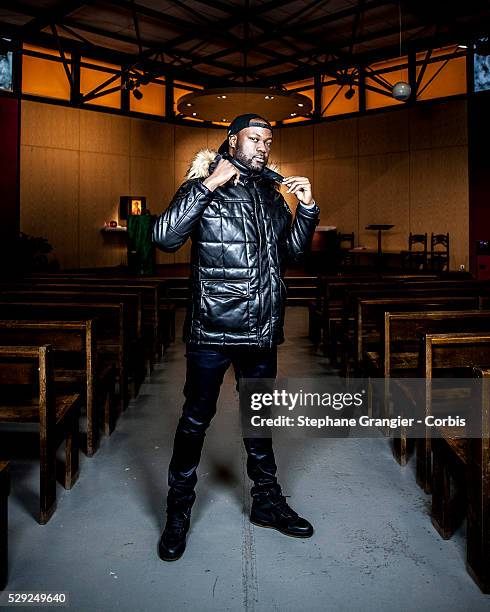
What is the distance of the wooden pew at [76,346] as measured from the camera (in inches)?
109

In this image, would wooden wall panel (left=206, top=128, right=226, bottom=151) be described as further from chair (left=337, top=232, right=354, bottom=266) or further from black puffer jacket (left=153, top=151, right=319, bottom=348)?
black puffer jacket (left=153, top=151, right=319, bottom=348)

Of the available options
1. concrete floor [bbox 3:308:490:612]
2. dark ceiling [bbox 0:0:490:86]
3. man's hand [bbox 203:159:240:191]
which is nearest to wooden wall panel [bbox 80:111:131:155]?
dark ceiling [bbox 0:0:490:86]

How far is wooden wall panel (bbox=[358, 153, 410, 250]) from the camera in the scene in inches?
467

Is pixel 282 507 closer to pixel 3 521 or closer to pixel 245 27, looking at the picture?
pixel 3 521

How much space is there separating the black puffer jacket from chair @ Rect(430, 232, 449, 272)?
928 cm

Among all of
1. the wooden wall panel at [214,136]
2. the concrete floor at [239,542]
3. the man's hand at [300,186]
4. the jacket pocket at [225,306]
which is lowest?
the concrete floor at [239,542]

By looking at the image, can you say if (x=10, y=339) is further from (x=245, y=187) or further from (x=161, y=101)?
(x=161, y=101)

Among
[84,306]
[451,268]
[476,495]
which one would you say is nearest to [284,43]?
[451,268]

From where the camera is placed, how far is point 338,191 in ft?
42.0

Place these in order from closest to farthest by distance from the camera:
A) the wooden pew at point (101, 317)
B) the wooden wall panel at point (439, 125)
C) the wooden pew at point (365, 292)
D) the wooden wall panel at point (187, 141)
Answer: the wooden pew at point (101, 317)
the wooden pew at point (365, 292)
the wooden wall panel at point (439, 125)
the wooden wall panel at point (187, 141)

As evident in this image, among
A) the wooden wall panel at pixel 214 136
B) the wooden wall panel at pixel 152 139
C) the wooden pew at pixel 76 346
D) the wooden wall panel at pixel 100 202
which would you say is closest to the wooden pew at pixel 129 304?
the wooden pew at pixel 76 346

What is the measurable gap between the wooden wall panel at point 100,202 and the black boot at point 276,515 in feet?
32.8

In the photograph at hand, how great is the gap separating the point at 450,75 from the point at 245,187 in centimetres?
1030

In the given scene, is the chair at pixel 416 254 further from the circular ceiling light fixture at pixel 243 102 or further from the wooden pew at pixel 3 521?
the wooden pew at pixel 3 521
